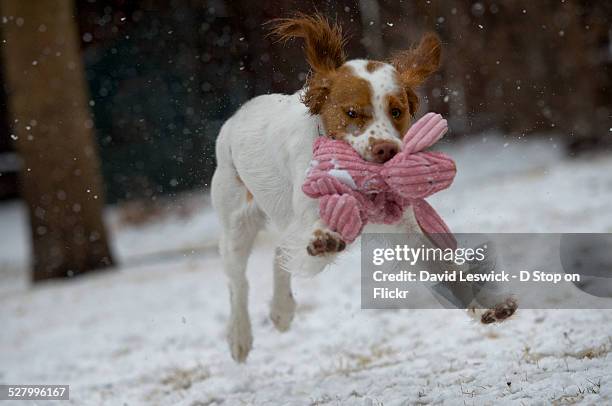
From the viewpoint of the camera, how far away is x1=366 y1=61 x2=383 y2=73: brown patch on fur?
2.81m

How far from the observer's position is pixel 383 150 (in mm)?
2633


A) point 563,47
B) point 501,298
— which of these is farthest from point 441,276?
point 563,47

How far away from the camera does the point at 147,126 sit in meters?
12.2

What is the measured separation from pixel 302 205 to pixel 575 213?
15.1 feet

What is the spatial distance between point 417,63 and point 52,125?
5742 millimetres

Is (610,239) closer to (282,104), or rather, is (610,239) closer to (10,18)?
(282,104)

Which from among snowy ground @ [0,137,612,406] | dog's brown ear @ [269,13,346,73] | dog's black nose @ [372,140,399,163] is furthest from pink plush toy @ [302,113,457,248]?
snowy ground @ [0,137,612,406]

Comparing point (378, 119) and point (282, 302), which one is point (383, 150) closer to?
point (378, 119)

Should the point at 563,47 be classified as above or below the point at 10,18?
above

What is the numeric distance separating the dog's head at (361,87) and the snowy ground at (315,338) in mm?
878

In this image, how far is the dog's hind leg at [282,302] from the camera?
12.9ft

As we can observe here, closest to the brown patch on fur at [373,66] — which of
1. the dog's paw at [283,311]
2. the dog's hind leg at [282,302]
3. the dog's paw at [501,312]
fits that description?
the dog's paw at [501,312]

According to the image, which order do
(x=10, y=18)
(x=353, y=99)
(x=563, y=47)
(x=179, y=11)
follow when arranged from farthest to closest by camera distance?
1. (x=563, y=47)
2. (x=179, y=11)
3. (x=10, y=18)
4. (x=353, y=99)

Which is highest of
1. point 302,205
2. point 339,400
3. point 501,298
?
point 302,205
